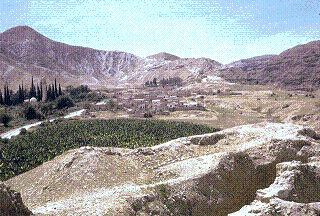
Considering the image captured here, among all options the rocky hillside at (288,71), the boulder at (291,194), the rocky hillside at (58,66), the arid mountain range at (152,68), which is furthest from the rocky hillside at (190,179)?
the rocky hillside at (58,66)

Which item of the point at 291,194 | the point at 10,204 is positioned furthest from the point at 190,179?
the point at 10,204

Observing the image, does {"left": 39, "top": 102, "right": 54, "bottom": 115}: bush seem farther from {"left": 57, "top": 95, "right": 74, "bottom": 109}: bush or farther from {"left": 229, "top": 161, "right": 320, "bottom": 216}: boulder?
{"left": 229, "top": 161, "right": 320, "bottom": 216}: boulder

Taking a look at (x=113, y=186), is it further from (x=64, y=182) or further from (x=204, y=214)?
(x=204, y=214)

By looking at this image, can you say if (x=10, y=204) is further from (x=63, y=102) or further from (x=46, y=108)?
(x=63, y=102)

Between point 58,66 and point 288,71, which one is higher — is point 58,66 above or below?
above

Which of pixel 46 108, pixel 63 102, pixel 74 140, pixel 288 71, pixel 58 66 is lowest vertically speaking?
pixel 74 140

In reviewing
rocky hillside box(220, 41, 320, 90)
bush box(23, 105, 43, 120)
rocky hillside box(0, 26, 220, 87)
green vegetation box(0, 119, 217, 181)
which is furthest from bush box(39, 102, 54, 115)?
rocky hillside box(220, 41, 320, 90)
